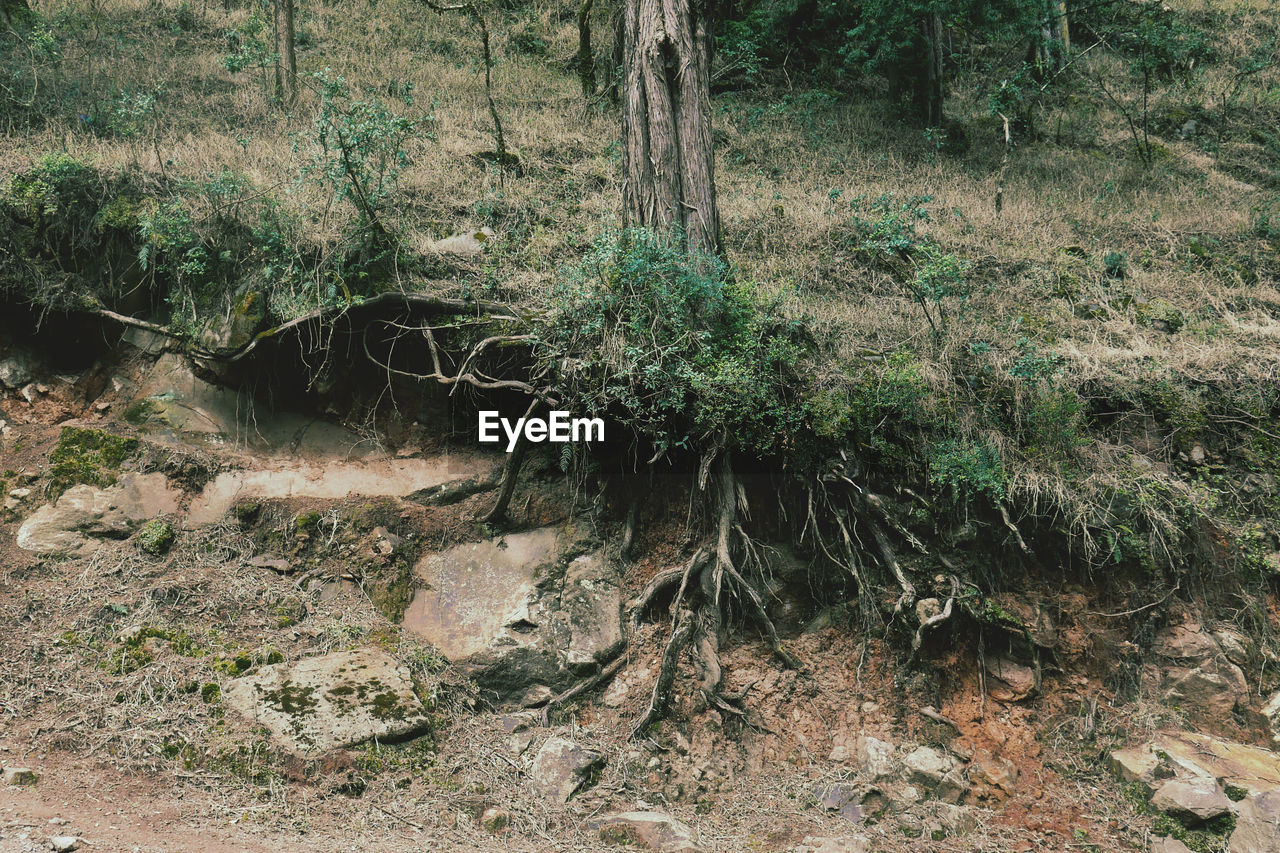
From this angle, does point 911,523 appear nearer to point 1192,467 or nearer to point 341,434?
point 1192,467

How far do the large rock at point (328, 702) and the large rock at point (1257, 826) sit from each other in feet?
17.8

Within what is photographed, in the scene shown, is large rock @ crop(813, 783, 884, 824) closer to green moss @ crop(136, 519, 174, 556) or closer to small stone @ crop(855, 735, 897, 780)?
small stone @ crop(855, 735, 897, 780)

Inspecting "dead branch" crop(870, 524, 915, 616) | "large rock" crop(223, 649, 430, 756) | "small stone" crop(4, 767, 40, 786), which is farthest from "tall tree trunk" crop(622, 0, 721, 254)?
"small stone" crop(4, 767, 40, 786)

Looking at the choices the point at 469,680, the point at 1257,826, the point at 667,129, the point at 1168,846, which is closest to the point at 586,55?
the point at 667,129

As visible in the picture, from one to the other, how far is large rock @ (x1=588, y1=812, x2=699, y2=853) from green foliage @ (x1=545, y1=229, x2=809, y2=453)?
8.48 feet

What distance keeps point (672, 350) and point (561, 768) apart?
10.1 feet

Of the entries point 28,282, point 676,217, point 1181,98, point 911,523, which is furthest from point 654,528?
point 1181,98

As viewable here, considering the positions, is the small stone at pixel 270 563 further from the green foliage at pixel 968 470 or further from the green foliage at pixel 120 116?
the green foliage at pixel 968 470

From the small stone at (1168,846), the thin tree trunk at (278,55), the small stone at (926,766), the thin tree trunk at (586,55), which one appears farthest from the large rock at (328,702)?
the thin tree trunk at (586,55)

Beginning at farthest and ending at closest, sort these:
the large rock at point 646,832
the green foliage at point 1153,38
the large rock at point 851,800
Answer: the green foliage at point 1153,38 → the large rock at point 851,800 → the large rock at point 646,832

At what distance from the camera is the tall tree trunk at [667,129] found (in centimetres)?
725

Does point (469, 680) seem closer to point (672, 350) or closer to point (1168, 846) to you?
point (672, 350)

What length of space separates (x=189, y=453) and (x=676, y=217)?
4.71 m

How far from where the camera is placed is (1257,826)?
5188mm
